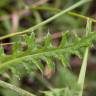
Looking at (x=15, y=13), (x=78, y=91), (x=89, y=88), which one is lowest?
(x=78, y=91)

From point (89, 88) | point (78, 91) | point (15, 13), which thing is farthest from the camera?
point (15, 13)

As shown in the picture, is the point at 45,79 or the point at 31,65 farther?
the point at 45,79

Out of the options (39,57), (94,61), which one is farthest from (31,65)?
(94,61)

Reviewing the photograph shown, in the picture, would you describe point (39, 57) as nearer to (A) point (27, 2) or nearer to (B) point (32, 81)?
(B) point (32, 81)

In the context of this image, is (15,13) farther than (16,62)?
Yes

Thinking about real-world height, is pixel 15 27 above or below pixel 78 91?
above

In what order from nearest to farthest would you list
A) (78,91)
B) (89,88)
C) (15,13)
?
(78,91)
(89,88)
(15,13)

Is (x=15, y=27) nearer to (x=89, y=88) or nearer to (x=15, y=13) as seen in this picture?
(x=15, y=13)

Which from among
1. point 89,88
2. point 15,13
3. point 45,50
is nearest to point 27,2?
point 15,13

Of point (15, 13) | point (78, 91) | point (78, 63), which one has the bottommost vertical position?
point (78, 91)
